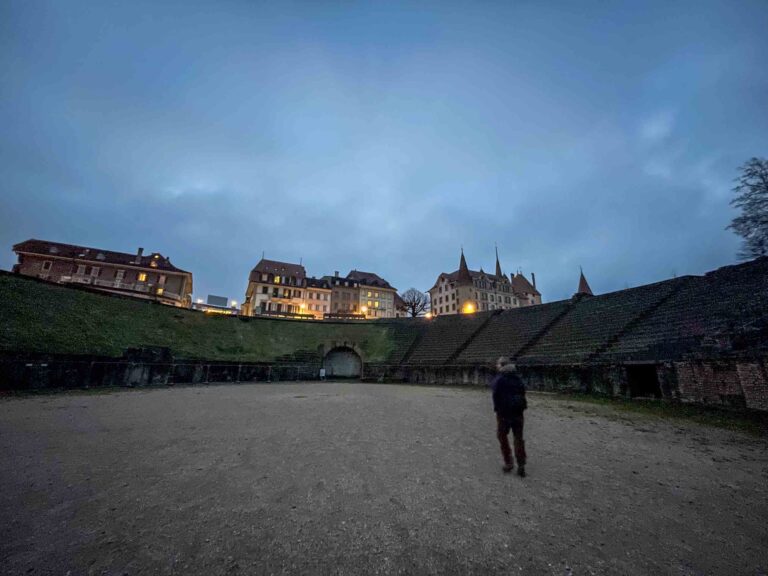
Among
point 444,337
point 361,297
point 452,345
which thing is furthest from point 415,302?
point 452,345

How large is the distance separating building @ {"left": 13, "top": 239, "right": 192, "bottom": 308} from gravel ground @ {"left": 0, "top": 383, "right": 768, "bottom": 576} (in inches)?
1860

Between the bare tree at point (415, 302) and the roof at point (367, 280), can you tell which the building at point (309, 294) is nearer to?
the roof at point (367, 280)

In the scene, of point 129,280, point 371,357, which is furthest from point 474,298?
point 129,280

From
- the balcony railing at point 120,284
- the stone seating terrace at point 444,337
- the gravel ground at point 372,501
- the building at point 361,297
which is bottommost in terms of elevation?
the gravel ground at point 372,501

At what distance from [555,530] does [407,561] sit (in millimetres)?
1901

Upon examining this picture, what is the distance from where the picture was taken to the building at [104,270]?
149ft

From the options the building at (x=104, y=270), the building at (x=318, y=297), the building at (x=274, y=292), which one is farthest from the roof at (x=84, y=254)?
the building at (x=318, y=297)

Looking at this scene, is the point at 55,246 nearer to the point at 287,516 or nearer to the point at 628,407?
the point at 287,516

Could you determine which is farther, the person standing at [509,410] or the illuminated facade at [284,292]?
the illuminated facade at [284,292]

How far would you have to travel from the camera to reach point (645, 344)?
14953 mm

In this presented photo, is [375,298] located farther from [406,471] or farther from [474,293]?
[406,471]

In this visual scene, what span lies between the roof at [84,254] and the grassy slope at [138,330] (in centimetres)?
2915

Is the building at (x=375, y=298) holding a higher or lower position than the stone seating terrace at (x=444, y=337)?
higher

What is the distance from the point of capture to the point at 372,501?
4.17 m
